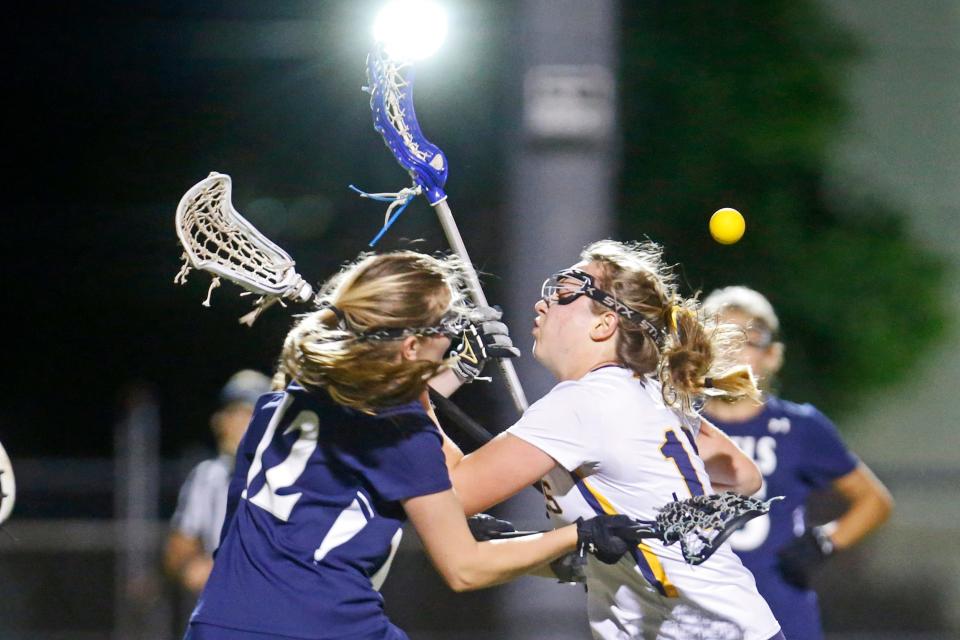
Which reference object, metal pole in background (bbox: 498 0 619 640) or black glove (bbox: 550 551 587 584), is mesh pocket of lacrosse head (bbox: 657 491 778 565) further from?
metal pole in background (bbox: 498 0 619 640)

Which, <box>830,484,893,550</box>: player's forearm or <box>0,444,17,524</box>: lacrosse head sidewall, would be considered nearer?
<box>0,444,17,524</box>: lacrosse head sidewall

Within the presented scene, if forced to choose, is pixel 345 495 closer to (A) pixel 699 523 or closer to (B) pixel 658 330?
(A) pixel 699 523

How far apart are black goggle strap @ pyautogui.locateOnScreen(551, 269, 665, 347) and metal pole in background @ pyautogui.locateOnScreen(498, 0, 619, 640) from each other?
106 centimetres

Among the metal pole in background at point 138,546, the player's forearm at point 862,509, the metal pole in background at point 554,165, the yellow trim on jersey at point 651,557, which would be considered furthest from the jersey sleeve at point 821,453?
the metal pole in background at point 138,546

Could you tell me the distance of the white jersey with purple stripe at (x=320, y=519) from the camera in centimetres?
284

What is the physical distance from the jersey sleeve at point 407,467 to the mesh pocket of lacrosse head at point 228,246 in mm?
668

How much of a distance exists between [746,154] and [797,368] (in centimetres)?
162

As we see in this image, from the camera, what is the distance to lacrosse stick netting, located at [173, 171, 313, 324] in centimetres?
331

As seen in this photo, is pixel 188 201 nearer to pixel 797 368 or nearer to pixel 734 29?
pixel 734 29

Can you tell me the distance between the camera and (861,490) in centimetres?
520

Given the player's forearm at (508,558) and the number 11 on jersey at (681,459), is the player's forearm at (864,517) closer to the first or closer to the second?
the number 11 on jersey at (681,459)

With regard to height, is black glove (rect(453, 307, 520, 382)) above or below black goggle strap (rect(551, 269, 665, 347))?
below

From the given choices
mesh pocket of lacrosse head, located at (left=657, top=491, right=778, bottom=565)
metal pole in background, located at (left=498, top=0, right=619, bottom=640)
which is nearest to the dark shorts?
mesh pocket of lacrosse head, located at (left=657, top=491, right=778, bottom=565)

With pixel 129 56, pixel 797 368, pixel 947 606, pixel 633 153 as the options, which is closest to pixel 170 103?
pixel 129 56
